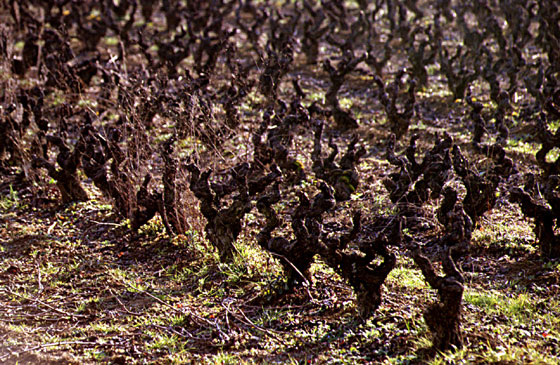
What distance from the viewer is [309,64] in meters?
11.3

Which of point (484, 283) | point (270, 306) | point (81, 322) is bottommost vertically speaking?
point (81, 322)

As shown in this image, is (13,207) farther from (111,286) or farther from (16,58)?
(16,58)

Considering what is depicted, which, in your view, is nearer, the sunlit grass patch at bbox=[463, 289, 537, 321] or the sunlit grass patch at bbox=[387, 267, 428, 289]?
the sunlit grass patch at bbox=[463, 289, 537, 321]

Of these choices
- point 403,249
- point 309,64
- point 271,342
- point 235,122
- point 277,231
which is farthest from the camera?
point 309,64

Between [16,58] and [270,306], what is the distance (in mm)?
7205

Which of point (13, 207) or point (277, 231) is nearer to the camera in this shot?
point (277, 231)

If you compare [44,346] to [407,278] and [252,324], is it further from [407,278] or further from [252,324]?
[407,278]

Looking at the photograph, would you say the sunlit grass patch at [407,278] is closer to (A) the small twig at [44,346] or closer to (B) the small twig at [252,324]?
(B) the small twig at [252,324]

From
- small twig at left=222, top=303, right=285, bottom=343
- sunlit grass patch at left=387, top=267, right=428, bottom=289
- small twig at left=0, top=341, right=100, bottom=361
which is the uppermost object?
sunlit grass patch at left=387, top=267, right=428, bottom=289

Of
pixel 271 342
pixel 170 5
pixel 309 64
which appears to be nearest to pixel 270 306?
pixel 271 342

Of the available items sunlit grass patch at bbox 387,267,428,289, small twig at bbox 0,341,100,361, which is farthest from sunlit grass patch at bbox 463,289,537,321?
small twig at bbox 0,341,100,361

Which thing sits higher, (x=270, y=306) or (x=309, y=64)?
(x=309, y=64)

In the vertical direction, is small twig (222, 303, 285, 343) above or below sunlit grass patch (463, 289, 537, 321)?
below

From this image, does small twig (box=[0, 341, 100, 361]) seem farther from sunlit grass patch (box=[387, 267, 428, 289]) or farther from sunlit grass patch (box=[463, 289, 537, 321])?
sunlit grass patch (box=[463, 289, 537, 321])
